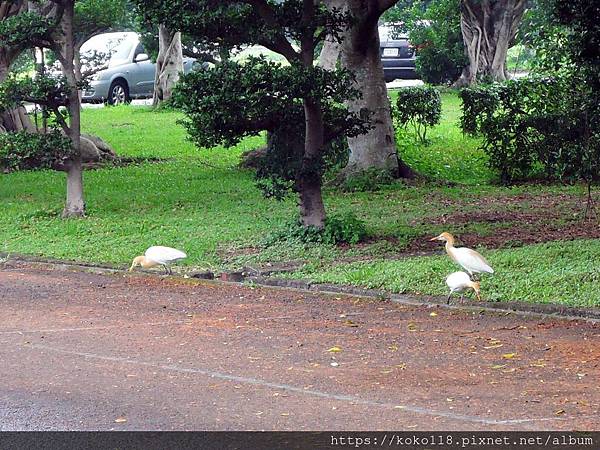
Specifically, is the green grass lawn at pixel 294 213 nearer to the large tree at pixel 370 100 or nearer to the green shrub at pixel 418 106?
the green shrub at pixel 418 106

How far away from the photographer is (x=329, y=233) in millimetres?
12578

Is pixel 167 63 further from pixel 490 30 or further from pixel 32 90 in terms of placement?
pixel 32 90

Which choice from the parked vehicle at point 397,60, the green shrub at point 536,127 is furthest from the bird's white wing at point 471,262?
the parked vehicle at point 397,60

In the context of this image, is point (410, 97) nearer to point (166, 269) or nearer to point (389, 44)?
point (166, 269)

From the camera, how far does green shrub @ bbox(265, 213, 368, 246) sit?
12.5 meters

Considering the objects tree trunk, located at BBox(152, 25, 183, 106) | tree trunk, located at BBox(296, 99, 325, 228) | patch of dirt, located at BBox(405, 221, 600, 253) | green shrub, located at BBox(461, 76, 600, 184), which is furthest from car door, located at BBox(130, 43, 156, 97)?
patch of dirt, located at BBox(405, 221, 600, 253)

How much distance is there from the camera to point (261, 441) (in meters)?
6.11

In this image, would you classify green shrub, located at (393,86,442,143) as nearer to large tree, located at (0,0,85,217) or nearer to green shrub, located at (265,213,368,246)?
large tree, located at (0,0,85,217)

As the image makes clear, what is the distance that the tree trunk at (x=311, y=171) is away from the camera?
12.5m

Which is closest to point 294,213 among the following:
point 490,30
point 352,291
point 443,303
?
point 352,291

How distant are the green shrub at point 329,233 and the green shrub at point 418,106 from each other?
7556 millimetres

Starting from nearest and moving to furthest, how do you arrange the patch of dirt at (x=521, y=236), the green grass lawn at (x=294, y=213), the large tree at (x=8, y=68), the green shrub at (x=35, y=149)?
the green grass lawn at (x=294, y=213)
the patch of dirt at (x=521, y=236)
the green shrub at (x=35, y=149)
the large tree at (x=8, y=68)

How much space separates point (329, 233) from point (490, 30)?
62.7 feet

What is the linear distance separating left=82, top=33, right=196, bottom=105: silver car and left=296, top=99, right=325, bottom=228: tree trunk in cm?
2056
